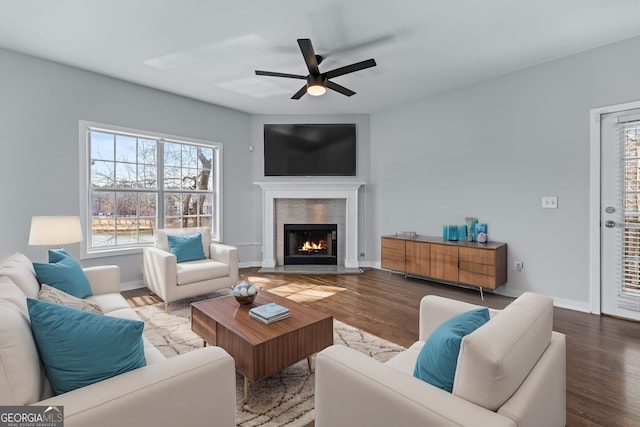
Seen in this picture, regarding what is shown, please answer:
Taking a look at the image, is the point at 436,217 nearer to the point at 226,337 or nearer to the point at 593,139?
the point at 593,139

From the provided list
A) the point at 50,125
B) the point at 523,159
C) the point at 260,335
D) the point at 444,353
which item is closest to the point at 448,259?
the point at 523,159

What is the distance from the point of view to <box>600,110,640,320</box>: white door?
294 centimetres

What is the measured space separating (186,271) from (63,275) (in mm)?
1276

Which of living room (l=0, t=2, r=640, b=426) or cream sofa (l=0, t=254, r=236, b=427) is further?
living room (l=0, t=2, r=640, b=426)

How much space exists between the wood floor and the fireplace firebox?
68 centimetres

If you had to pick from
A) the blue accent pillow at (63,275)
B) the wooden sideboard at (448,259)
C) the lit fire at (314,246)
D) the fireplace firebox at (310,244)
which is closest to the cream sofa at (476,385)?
the blue accent pillow at (63,275)

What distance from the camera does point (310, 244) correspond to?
555 centimetres

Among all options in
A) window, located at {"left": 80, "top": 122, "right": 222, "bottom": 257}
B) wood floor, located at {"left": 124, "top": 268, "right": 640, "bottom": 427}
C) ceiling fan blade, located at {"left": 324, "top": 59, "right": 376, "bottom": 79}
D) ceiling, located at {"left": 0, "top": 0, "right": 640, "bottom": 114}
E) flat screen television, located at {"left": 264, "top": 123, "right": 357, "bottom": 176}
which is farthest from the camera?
flat screen television, located at {"left": 264, "top": 123, "right": 357, "bottom": 176}

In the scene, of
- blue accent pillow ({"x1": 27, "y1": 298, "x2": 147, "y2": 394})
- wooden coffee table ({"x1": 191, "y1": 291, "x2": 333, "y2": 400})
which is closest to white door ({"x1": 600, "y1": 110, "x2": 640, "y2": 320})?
wooden coffee table ({"x1": 191, "y1": 291, "x2": 333, "y2": 400})

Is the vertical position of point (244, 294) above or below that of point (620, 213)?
below

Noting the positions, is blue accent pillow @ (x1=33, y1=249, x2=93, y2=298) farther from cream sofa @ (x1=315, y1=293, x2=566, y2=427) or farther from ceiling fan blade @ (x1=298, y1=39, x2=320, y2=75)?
ceiling fan blade @ (x1=298, y1=39, x2=320, y2=75)

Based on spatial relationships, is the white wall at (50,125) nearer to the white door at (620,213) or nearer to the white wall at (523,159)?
the white wall at (523,159)

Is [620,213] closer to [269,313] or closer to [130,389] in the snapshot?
[269,313]

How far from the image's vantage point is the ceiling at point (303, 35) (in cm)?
247
